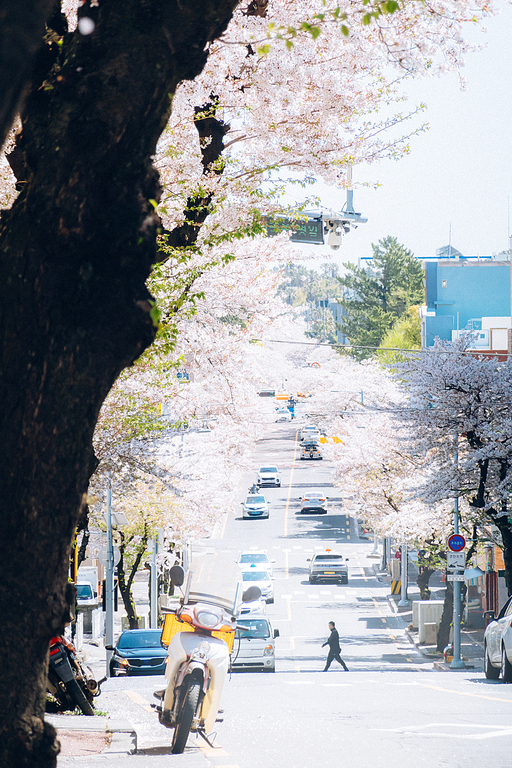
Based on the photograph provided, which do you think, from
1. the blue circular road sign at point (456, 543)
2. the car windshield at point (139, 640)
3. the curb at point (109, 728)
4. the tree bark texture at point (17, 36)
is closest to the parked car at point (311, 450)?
the blue circular road sign at point (456, 543)

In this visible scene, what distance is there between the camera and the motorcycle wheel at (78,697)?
36.7 feet

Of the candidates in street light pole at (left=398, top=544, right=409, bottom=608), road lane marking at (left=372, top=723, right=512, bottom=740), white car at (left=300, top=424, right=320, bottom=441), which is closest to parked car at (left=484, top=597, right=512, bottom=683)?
road lane marking at (left=372, top=723, right=512, bottom=740)

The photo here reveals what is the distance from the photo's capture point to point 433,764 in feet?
26.0

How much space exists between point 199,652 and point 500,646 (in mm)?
8506

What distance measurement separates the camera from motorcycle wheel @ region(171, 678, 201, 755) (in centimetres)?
869

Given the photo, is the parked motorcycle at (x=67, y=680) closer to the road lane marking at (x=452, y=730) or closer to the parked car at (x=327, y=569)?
the road lane marking at (x=452, y=730)

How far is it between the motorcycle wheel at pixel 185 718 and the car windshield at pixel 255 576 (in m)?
30.5

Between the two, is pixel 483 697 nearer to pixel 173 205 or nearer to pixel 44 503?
pixel 173 205

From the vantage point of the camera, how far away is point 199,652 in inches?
354

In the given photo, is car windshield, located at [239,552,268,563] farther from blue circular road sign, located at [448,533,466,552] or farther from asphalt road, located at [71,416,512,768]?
blue circular road sign, located at [448,533,466,552]

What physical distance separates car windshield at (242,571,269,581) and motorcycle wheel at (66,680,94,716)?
27.8m

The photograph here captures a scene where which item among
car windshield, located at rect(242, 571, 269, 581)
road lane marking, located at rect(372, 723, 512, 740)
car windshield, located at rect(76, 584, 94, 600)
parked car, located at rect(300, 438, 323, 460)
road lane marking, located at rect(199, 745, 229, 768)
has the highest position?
parked car, located at rect(300, 438, 323, 460)

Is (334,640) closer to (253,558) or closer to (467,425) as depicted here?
(467,425)

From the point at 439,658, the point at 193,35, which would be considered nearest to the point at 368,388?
the point at 439,658
